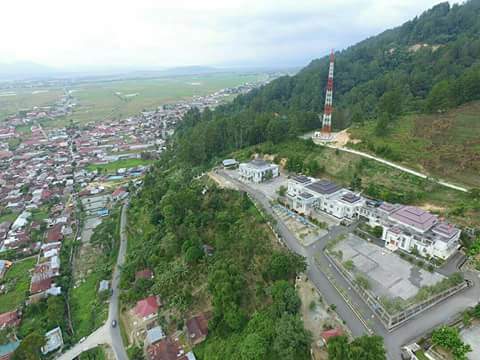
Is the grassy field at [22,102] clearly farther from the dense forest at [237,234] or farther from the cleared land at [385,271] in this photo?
the cleared land at [385,271]

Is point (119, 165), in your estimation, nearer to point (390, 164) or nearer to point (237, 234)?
point (237, 234)

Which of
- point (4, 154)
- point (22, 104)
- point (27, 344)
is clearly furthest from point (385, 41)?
point (22, 104)

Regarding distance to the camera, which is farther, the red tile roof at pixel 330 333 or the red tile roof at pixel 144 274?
the red tile roof at pixel 144 274

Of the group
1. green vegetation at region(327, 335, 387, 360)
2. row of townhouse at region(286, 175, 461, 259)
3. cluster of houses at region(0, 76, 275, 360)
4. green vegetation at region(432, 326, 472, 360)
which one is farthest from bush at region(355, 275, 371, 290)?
cluster of houses at region(0, 76, 275, 360)

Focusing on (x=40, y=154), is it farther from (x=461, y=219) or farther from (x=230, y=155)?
(x=461, y=219)

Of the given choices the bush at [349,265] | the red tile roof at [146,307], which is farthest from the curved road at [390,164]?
Result: the red tile roof at [146,307]

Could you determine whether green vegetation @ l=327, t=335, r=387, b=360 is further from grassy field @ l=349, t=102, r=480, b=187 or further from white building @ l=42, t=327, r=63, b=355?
grassy field @ l=349, t=102, r=480, b=187
